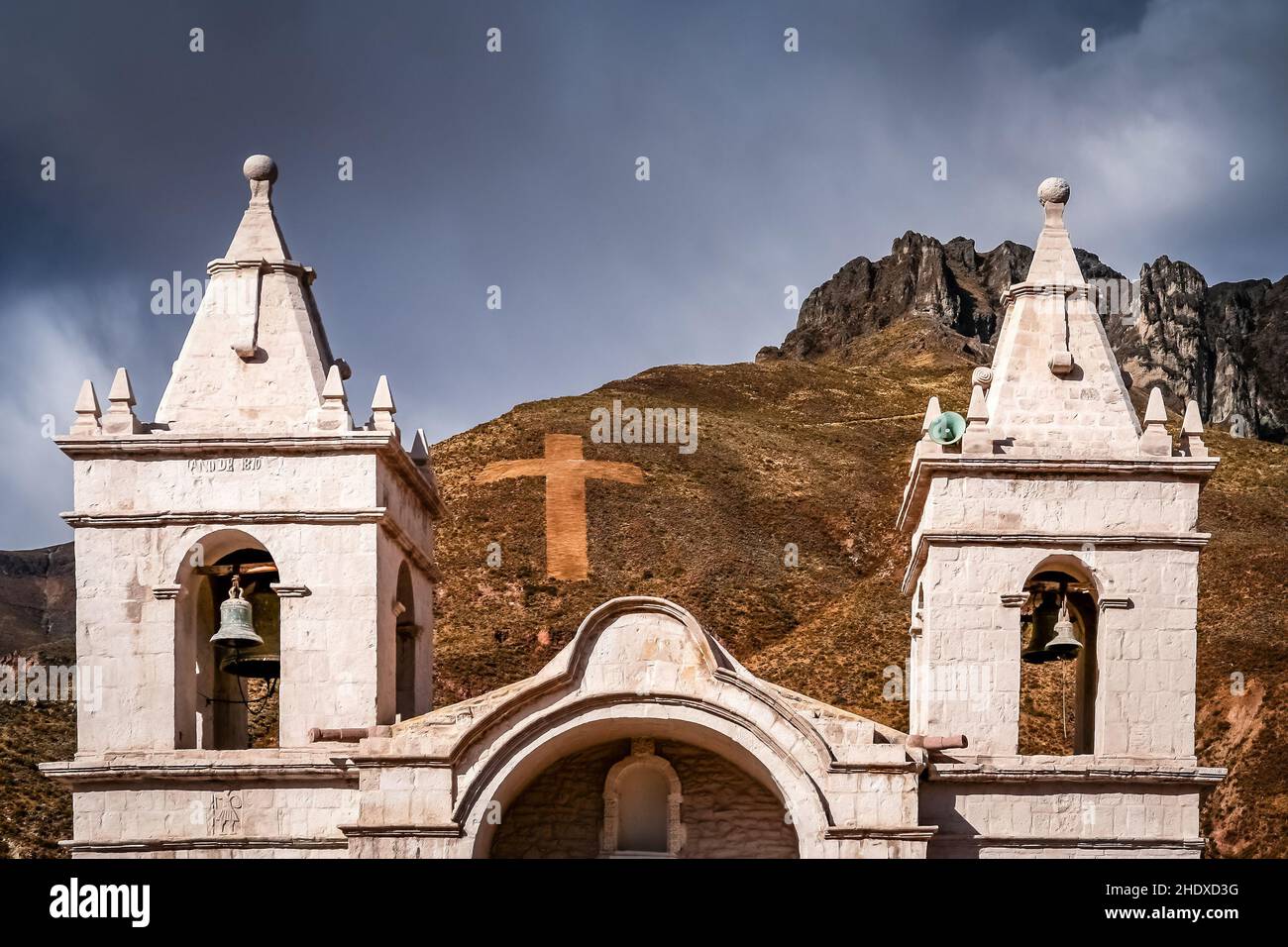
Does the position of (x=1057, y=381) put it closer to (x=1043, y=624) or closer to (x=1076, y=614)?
(x=1043, y=624)

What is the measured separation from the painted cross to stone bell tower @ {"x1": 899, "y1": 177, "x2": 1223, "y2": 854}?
1844 inches

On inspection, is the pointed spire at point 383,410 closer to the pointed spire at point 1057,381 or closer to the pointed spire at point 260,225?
the pointed spire at point 260,225

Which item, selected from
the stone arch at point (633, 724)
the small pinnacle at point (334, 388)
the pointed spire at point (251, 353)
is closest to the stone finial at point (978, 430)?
the stone arch at point (633, 724)

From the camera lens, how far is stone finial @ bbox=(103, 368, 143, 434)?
84.3 ft

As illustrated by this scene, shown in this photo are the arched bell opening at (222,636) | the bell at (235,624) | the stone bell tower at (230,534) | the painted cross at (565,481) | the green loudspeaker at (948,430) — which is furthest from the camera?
the painted cross at (565,481)

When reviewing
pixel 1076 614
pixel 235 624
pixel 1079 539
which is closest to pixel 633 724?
pixel 235 624

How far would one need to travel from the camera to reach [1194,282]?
127938 millimetres

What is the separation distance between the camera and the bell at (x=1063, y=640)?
25781mm

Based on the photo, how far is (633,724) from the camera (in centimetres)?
2405

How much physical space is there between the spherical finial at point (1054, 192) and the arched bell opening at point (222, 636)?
10.9 meters

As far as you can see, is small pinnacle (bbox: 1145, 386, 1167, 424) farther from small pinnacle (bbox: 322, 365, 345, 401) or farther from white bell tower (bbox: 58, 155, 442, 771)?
small pinnacle (bbox: 322, 365, 345, 401)

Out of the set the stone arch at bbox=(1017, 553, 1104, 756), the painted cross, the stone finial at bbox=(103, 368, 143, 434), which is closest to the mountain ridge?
the painted cross

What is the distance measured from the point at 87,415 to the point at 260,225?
3.34m
